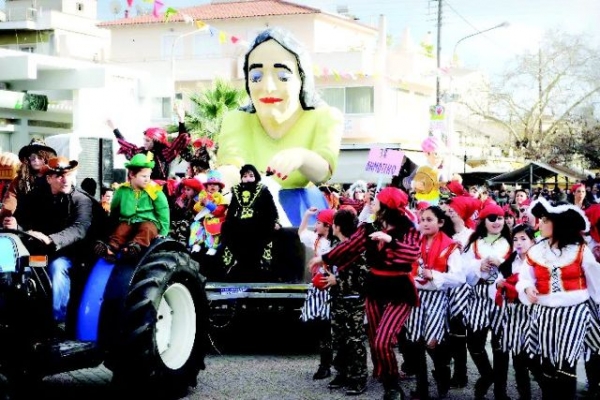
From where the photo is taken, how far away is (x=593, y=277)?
6.49m

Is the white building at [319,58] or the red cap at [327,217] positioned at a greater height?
the white building at [319,58]

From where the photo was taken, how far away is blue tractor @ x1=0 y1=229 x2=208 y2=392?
5.74 meters

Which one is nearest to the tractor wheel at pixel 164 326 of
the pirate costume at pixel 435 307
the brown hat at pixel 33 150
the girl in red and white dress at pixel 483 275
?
the brown hat at pixel 33 150

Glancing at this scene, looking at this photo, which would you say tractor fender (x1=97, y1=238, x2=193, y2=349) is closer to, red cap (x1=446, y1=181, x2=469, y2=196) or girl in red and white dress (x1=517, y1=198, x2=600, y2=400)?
girl in red and white dress (x1=517, y1=198, x2=600, y2=400)

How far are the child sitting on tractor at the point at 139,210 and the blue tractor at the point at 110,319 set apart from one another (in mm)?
166

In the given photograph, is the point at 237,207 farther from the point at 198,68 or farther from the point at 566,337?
the point at 198,68

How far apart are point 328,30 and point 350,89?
18.8 ft

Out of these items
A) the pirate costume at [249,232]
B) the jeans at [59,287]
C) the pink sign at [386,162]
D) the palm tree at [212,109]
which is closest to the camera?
the jeans at [59,287]

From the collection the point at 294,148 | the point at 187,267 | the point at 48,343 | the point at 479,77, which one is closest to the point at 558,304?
the point at 187,267

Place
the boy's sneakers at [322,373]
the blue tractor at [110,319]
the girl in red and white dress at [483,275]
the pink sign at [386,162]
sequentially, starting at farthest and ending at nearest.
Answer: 1. the pink sign at [386,162]
2. the boy's sneakers at [322,373]
3. the girl in red and white dress at [483,275]
4. the blue tractor at [110,319]

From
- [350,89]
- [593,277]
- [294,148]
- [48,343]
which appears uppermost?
[350,89]

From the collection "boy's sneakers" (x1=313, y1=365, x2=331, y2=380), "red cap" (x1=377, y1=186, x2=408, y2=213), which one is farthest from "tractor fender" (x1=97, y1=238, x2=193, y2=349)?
"boy's sneakers" (x1=313, y1=365, x2=331, y2=380)

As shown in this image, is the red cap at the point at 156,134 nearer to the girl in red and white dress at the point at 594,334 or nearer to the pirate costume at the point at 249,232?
the pirate costume at the point at 249,232

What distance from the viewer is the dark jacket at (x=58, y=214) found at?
6.61m
